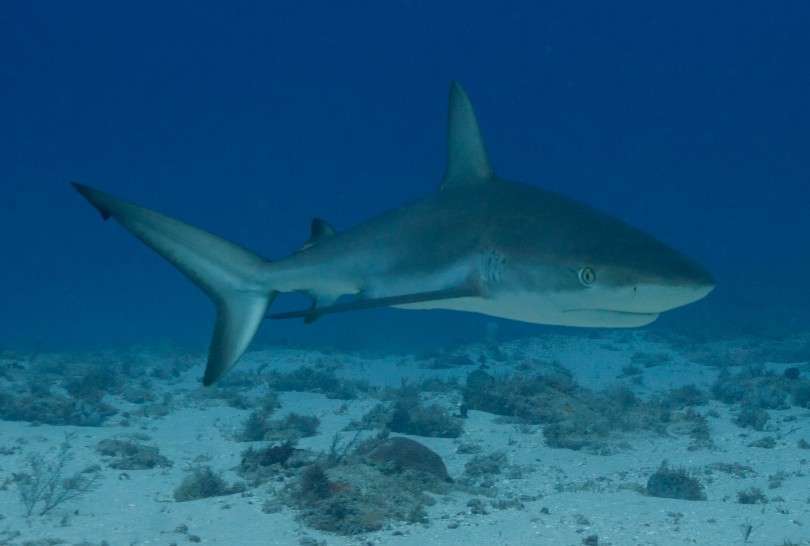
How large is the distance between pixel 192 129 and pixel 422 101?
199 ft

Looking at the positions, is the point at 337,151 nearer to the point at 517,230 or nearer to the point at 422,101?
the point at 422,101

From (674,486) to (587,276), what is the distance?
16.5 feet

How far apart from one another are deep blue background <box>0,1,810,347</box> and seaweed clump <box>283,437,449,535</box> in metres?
130

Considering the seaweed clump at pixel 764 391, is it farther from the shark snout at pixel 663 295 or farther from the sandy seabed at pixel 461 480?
the shark snout at pixel 663 295

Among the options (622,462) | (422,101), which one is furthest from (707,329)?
(422,101)

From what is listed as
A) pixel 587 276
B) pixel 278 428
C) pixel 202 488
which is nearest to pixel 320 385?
pixel 278 428

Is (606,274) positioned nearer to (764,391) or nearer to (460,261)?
(460,261)

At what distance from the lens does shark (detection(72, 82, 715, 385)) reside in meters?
4.34

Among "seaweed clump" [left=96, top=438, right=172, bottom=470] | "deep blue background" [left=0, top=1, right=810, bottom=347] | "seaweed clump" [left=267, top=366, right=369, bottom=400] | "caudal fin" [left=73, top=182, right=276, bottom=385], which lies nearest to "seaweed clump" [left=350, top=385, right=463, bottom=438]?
"seaweed clump" [left=96, top=438, right=172, bottom=470]

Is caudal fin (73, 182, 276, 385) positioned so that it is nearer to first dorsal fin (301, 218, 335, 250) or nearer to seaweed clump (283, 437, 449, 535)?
first dorsal fin (301, 218, 335, 250)

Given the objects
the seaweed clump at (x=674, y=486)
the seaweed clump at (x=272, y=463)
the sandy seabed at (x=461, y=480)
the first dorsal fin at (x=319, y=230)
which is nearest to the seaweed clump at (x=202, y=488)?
the sandy seabed at (x=461, y=480)

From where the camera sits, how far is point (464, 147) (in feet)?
20.5

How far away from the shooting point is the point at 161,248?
5293 mm

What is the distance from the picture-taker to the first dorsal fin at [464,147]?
20.3 ft
